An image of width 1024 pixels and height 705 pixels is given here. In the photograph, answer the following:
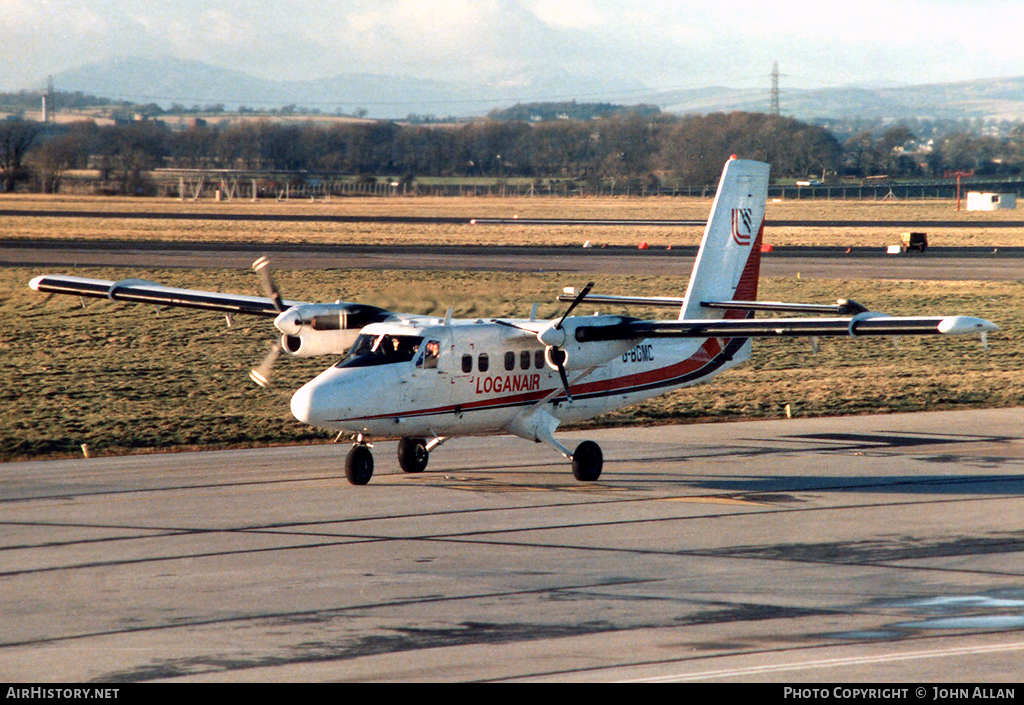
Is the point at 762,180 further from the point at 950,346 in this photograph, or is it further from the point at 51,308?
the point at 51,308

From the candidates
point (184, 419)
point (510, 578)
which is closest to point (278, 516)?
point (510, 578)

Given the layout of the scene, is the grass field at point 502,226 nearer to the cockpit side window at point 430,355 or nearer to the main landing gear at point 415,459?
the main landing gear at point 415,459

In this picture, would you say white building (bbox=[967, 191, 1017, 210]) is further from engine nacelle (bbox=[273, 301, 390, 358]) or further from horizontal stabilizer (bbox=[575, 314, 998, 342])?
engine nacelle (bbox=[273, 301, 390, 358])

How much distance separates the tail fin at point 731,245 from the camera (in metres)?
24.8

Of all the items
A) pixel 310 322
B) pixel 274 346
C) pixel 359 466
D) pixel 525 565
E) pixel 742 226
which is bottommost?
pixel 525 565

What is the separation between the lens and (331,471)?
21.7m

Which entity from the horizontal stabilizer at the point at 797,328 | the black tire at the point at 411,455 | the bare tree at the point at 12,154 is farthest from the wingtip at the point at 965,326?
the bare tree at the point at 12,154

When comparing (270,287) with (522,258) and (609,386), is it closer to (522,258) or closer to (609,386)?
(609,386)

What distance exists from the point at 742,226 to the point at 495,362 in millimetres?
7703

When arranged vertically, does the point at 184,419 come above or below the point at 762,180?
below

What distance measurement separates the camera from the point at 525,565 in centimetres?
1532

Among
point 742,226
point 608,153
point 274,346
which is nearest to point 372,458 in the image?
point 274,346

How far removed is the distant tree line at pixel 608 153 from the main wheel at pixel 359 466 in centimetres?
6073
